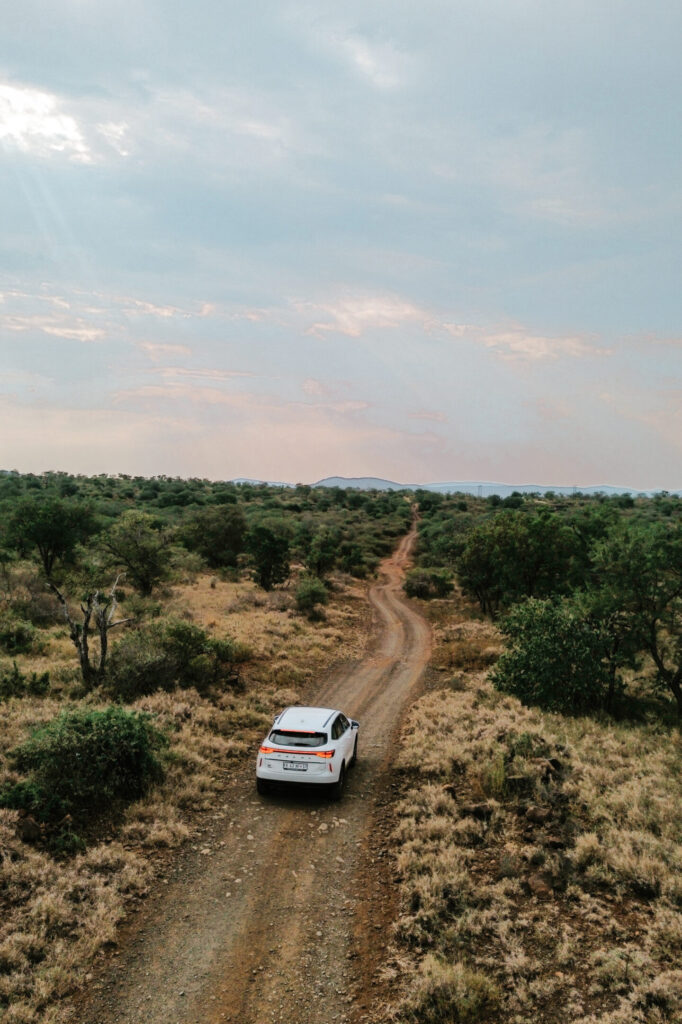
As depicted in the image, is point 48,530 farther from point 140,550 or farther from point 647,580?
point 647,580

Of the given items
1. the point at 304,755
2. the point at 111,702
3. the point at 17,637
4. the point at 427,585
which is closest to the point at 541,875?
the point at 304,755

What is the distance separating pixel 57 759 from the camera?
37.3 ft

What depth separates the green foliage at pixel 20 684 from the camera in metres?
16.4

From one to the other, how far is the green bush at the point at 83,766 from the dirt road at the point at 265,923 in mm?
2044

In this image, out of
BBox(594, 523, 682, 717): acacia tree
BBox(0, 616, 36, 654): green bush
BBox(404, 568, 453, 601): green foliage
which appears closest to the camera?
BBox(594, 523, 682, 717): acacia tree

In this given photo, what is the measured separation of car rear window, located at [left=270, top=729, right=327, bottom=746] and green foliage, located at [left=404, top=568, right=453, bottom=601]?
118 feet

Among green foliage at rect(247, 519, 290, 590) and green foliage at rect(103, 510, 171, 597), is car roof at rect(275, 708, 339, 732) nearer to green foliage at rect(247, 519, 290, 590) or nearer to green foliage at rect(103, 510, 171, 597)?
green foliage at rect(103, 510, 171, 597)

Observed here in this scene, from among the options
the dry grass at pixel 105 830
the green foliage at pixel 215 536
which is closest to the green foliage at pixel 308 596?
the dry grass at pixel 105 830

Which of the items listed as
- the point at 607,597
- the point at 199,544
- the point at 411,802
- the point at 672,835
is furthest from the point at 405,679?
the point at 199,544

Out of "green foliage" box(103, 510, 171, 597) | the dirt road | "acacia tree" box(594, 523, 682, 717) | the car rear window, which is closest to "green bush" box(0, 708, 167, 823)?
the dirt road

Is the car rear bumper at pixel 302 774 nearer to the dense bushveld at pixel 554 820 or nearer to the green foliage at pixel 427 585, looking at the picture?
the dense bushveld at pixel 554 820

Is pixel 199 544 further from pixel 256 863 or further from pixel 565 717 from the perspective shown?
pixel 256 863

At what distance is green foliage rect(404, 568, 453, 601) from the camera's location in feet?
159

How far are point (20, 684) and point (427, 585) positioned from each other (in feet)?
118
